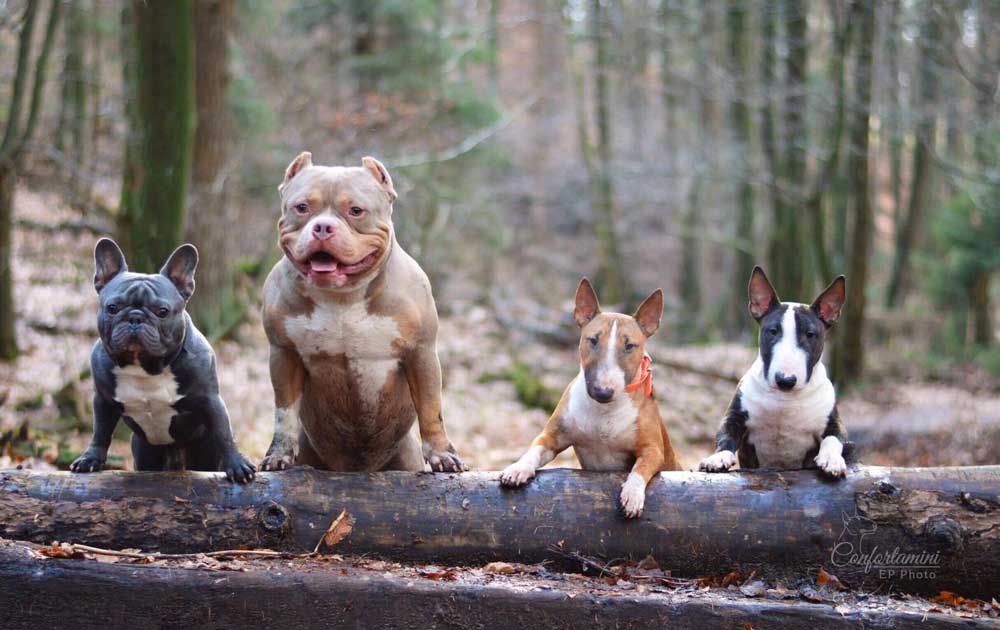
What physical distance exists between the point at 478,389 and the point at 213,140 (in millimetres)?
→ 4770

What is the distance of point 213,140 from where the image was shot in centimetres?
1162

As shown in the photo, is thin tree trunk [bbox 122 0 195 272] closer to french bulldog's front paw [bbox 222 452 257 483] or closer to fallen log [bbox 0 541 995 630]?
french bulldog's front paw [bbox 222 452 257 483]

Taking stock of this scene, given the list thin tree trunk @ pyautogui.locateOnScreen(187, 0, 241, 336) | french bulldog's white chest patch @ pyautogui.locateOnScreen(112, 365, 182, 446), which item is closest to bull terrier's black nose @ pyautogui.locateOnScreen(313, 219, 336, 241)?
french bulldog's white chest patch @ pyautogui.locateOnScreen(112, 365, 182, 446)

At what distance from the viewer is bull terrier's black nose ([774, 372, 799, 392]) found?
4.67 m

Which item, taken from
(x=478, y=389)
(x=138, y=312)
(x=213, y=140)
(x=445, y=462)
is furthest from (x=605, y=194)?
(x=138, y=312)

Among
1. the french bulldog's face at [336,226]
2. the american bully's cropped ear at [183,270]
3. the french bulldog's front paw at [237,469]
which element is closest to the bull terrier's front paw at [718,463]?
the french bulldog's face at [336,226]

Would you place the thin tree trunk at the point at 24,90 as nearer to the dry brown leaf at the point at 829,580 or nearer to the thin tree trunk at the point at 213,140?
the thin tree trunk at the point at 213,140

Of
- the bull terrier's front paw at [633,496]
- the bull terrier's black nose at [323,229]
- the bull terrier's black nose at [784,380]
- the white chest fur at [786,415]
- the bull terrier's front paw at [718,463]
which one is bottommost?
the bull terrier's front paw at [633,496]

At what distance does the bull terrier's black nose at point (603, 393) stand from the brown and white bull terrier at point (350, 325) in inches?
33.4

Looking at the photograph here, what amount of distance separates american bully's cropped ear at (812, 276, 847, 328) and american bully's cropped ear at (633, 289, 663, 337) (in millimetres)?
838

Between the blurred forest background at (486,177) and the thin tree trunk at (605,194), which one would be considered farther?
the thin tree trunk at (605,194)

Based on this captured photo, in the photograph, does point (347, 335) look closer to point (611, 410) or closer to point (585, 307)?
point (585, 307)

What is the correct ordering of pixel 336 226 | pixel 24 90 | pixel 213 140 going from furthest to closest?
pixel 213 140
pixel 24 90
pixel 336 226

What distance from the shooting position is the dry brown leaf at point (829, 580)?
14.6 feet
